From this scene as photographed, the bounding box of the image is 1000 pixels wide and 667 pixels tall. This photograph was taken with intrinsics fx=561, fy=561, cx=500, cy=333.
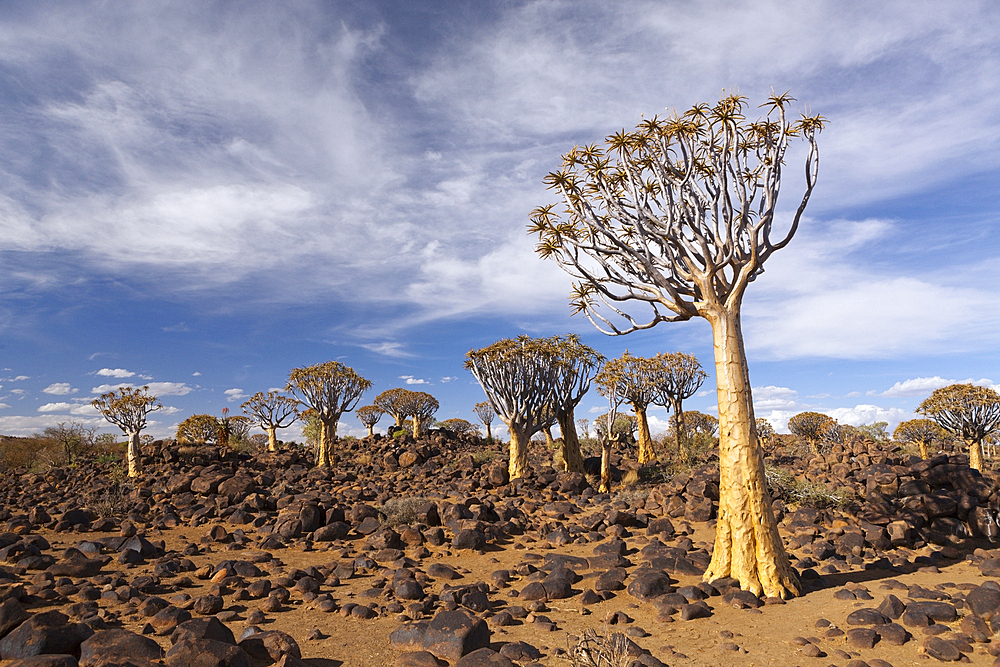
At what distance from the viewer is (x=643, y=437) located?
83.3 ft

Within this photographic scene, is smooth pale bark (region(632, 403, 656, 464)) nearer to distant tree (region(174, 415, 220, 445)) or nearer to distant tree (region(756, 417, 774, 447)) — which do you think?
distant tree (region(756, 417, 774, 447))

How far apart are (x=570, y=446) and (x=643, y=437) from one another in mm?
5563

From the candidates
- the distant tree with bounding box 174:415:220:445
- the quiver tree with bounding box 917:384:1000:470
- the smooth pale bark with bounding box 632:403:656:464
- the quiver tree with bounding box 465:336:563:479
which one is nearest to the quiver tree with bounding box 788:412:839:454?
the quiver tree with bounding box 917:384:1000:470

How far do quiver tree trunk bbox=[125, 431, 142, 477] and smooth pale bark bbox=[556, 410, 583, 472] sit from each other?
55.4ft

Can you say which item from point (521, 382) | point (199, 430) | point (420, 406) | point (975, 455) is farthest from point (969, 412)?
point (199, 430)

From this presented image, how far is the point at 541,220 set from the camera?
10.6 m

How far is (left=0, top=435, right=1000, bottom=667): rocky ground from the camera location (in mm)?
6004

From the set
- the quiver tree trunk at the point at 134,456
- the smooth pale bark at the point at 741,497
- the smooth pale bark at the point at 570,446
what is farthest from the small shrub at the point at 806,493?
the quiver tree trunk at the point at 134,456

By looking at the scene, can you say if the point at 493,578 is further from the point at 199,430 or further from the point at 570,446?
the point at 199,430

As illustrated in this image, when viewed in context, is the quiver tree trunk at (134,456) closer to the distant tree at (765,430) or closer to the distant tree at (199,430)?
the distant tree at (199,430)

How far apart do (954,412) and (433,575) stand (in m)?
23.2

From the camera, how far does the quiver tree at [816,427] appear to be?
34812mm

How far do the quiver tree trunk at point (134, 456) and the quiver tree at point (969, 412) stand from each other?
105 ft

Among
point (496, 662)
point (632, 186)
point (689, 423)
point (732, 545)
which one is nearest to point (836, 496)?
point (732, 545)
